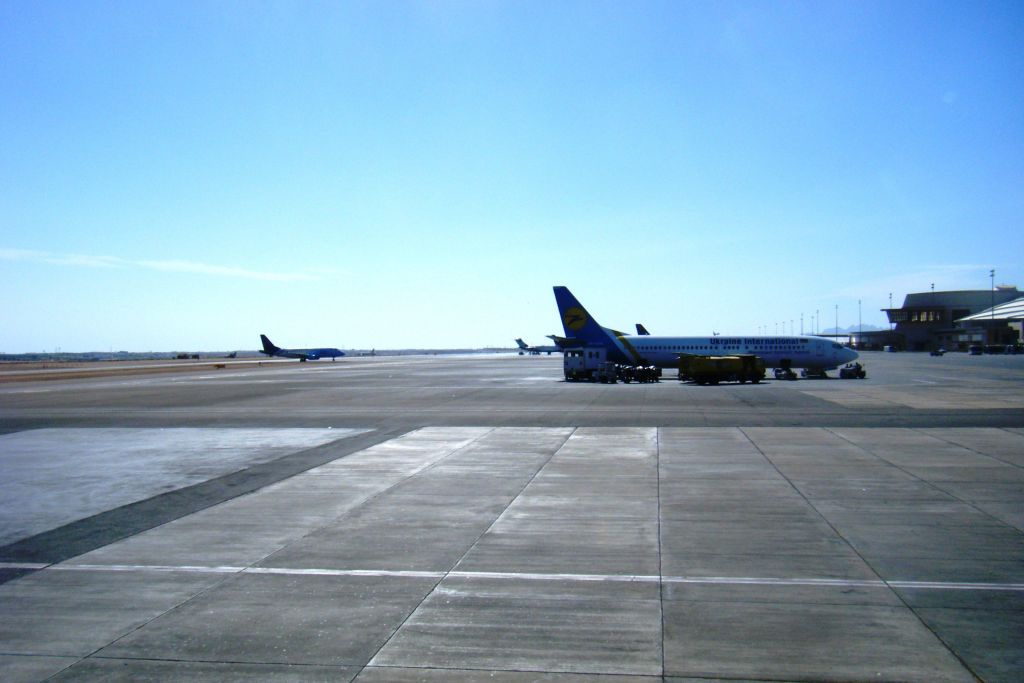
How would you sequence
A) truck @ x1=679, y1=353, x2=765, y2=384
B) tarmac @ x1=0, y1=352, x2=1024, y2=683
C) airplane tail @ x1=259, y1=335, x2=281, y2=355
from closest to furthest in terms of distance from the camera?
tarmac @ x1=0, y1=352, x2=1024, y2=683 < truck @ x1=679, y1=353, x2=765, y2=384 < airplane tail @ x1=259, y1=335, x2=281, y2=355

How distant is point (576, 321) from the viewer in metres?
64.1

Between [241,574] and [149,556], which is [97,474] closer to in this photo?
[149,556]

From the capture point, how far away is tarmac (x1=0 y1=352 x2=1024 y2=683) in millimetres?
7020

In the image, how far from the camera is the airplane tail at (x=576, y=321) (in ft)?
208

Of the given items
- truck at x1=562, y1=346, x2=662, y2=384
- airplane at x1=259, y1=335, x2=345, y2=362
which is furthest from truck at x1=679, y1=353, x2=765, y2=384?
airplane at x1=259, y1=335, x2=345, y2=362

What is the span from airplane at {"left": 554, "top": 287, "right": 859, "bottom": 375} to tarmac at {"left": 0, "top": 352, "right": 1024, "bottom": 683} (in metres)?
39.6

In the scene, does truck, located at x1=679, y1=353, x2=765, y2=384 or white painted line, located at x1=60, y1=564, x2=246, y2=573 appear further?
truck, located at x1=679, y1=353, x2=765, y2=384

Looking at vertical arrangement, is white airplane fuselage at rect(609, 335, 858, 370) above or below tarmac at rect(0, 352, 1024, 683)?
above

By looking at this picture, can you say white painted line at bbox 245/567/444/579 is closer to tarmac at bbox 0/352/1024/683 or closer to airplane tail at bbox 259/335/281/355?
tarmac at bbox 0/352/1024/683

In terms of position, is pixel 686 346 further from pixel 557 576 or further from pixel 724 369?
pixel 557 576

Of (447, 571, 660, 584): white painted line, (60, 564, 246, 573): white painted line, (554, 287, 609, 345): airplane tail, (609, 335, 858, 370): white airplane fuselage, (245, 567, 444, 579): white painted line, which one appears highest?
(554, 287, 609, 345): airplane tail

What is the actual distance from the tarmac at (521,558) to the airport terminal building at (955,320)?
481 ft

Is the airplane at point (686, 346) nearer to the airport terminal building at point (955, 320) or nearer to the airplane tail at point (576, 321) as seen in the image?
the airplane tail at point (576, 321)

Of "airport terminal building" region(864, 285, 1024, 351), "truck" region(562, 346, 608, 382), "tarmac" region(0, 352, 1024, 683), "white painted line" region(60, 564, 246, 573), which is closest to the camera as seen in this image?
"tarmac" region(0, 352, 1024, 683)
